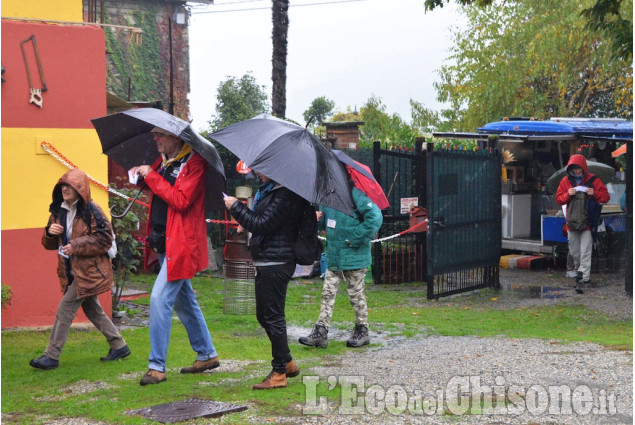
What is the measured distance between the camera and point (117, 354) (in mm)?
8086

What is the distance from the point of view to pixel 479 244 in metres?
13.8

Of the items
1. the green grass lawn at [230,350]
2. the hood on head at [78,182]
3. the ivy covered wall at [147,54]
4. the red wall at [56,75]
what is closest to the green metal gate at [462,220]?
the green grass lawn at [230,350]

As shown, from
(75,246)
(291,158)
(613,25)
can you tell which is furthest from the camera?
(613,25)

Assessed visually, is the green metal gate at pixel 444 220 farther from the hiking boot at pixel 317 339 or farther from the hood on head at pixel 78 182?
the hood on head at pixel 78 182

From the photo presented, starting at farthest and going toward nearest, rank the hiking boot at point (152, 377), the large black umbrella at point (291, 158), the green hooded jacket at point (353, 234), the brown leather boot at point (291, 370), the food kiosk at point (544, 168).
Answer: the food kiosk at point (544, 168), the green hooded jacket at point (353, 234), the brown leather boot at point (291, 370), the hiking boot at point (152, 377), the large black umbrella at point (291, 158)

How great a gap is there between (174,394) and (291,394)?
868 mm

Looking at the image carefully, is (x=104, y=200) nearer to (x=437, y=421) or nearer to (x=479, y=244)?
(x=437, y=421)

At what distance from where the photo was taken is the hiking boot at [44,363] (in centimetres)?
770

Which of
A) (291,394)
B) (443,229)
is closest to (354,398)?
(291,394)

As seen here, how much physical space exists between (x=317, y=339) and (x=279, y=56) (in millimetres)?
10808

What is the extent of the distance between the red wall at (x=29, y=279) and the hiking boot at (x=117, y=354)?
1.73m

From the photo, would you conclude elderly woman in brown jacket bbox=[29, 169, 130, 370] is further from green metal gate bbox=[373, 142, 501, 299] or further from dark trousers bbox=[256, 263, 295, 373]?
green metal gate bbox=[373, 142, 501, 299]

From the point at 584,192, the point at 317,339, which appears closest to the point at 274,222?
the point at 317,339

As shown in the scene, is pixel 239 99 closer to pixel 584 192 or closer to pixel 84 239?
pixel 584 192
